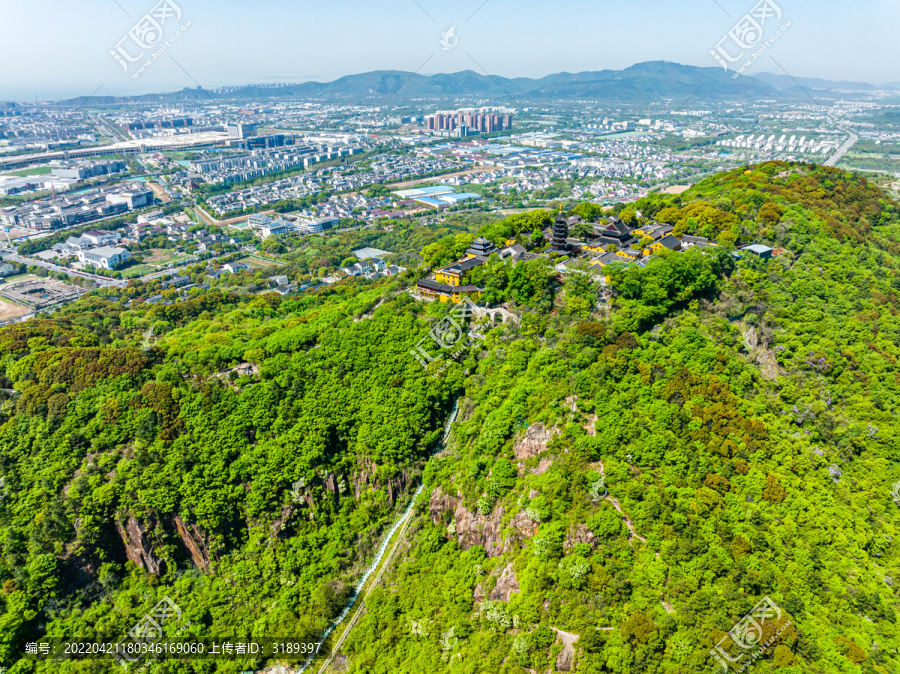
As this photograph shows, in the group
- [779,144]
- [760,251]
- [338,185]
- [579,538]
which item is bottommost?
[338,185]

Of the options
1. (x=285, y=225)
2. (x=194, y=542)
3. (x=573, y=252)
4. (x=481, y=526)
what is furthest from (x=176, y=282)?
(x=481, y=526)

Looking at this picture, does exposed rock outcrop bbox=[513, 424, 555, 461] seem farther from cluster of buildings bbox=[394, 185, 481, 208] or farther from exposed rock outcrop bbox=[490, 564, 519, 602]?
cluster of buildings bbox=[394, 185, 481, 208]

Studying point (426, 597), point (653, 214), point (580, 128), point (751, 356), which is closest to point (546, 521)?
point (426, 597)

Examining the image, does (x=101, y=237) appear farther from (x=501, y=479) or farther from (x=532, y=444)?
(x=532, y=444)

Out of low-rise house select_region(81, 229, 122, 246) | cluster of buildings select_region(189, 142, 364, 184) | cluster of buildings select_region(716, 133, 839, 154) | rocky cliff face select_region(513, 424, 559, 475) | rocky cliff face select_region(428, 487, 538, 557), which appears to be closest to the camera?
rocky cliff face select_region(428, 487, 538, 557)

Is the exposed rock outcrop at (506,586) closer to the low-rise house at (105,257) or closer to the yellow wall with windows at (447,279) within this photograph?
the yellow wall with windows at (447,279)

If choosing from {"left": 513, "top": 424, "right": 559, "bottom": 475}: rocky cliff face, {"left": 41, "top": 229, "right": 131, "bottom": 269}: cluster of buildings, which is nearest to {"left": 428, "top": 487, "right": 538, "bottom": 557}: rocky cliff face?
{"left": 513, "top": 424, "right": 559, "bottom": 475}: rocky cliff face

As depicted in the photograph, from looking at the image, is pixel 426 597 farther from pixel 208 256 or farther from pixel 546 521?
pixel 208 256
